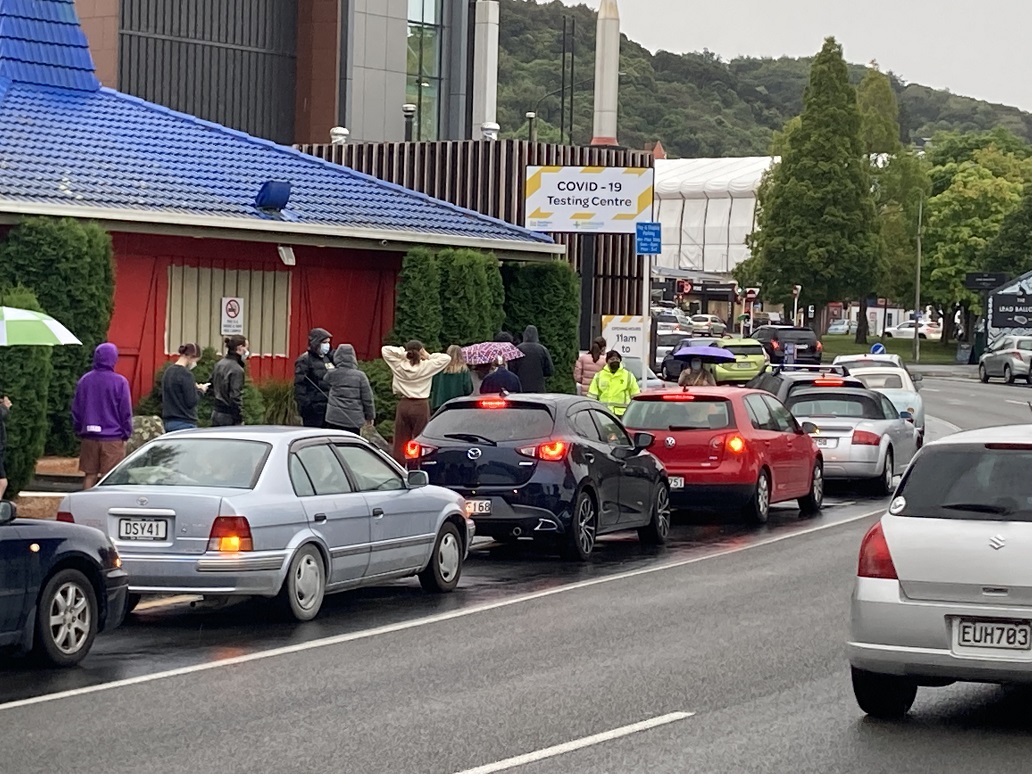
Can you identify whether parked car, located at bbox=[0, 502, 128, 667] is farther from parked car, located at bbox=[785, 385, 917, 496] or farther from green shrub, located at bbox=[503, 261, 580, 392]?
green shrub, located at bbox=[503, 261, 580, 392]

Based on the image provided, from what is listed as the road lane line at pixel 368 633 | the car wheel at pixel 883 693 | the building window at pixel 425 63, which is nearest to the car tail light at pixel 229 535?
the road lane line at pixel 368 633

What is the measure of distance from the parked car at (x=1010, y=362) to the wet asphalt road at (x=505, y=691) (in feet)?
177

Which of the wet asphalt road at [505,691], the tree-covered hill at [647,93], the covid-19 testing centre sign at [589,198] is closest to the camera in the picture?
the wet asphalt road at [505,691]

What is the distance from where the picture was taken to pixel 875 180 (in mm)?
92812

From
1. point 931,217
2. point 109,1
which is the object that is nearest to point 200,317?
point 109,1

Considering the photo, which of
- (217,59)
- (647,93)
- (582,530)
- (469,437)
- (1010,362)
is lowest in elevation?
(1010,362)

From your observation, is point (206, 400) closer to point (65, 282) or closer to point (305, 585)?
point (65, 282)

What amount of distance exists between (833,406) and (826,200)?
62.0 metres

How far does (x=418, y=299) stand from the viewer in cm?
2722

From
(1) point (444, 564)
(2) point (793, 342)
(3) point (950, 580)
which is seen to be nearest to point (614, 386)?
(1) point (444, 564)

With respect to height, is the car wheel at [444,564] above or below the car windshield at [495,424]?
below

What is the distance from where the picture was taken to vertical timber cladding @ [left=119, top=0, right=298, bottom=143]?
44.9m

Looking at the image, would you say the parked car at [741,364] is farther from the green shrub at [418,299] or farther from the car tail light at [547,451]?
the car tail light at [547,451]

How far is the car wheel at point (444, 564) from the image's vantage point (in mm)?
14852
